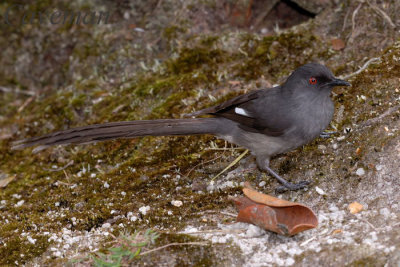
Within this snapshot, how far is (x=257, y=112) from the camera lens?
4.61 m

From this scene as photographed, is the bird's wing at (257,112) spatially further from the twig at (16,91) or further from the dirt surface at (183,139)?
the twig at (16,91)

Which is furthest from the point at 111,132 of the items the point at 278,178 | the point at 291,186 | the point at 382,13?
the point at 382,13

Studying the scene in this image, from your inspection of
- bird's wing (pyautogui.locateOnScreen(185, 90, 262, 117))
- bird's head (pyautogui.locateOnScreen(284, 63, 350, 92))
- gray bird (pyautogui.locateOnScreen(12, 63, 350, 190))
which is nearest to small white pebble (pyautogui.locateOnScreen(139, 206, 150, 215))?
gray bird (pyautogui.locateOnScreen(12, 63, 350, 190))

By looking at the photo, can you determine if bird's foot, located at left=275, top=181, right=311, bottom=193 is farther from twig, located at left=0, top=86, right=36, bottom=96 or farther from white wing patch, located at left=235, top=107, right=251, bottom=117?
twig, located at left=0, top=86, right=36, bottom=96

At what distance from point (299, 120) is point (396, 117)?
89 centimetres

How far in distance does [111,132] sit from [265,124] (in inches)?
57.5

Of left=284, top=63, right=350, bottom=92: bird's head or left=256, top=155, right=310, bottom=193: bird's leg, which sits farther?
left=284, top=63, right=350, bottom=92: bird's head

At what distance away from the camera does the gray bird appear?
4.36m

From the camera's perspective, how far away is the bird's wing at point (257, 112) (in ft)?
14.8

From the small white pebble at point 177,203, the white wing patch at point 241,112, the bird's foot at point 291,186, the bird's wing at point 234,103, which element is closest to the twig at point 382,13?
the bird's wing at point 234,103

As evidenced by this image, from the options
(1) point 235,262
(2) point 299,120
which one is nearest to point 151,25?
(2) point 299,120

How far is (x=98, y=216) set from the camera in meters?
4.39

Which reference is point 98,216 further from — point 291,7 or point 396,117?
point 291,7

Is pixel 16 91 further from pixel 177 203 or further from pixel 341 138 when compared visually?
pixel 341 138
